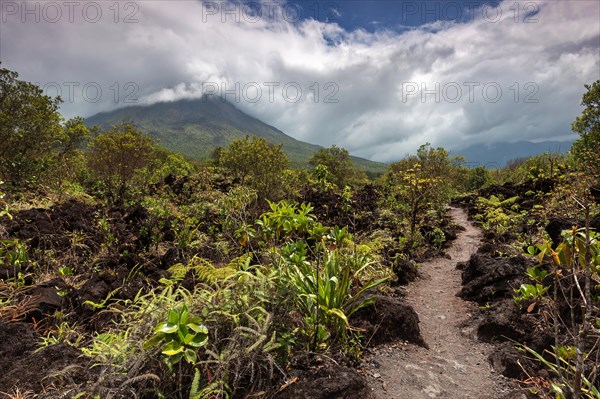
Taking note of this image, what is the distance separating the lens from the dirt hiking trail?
9.32ft

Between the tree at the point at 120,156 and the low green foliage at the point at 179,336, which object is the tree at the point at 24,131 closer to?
the tree at the point at 120,156

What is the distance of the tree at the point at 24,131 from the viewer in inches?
425

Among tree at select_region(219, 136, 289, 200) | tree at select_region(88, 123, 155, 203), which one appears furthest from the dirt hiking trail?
tree at select_region(88, 123, 155, 203)

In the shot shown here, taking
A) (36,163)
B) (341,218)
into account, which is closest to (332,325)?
(341,218)

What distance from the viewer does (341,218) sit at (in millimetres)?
10930

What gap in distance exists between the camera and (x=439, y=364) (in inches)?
133

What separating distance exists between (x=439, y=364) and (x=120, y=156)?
1188 cm

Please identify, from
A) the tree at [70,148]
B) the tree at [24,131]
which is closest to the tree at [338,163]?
the tree at [70,148]

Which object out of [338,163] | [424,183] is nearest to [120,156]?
[424,183]

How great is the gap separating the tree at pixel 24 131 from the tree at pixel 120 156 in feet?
5.65

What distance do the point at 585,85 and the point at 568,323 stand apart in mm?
19404

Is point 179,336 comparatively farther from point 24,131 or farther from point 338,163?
point 338,163

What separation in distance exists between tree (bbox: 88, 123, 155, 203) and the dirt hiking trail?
10742 mm

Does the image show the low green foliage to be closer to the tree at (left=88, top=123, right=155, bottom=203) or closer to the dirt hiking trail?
the dirt hiking trail
